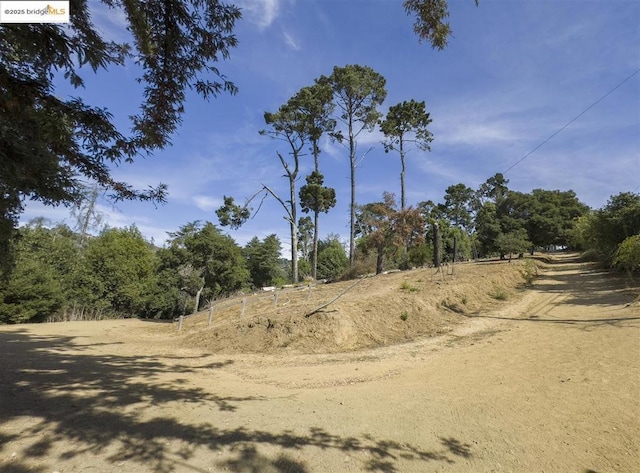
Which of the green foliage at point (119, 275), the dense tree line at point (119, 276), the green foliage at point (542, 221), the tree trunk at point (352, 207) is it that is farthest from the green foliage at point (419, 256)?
the green foliage at point (119, 275)

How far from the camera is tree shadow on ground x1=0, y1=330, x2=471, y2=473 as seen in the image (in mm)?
3172

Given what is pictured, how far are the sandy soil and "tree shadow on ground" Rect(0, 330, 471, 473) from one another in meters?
0.02

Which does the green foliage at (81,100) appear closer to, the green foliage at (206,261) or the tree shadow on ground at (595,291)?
the tree shadow on ground at (595,291)

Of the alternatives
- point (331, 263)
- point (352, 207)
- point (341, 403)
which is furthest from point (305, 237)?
point (341, 403)

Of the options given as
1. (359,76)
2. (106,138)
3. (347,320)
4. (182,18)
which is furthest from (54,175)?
(359,76)

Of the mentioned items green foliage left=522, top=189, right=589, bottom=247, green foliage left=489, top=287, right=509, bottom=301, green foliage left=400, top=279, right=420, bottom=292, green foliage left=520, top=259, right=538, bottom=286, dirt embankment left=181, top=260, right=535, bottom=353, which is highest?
green foliage left=522, top=189, right=589, bottom=247

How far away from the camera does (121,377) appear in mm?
6148

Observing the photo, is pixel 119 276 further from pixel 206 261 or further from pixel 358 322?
pixel 358 322

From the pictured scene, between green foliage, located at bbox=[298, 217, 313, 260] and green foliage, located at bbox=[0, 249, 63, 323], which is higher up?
green foliage, located at bbox=[298, 217, 313, 260]

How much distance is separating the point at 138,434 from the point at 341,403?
2.76 m

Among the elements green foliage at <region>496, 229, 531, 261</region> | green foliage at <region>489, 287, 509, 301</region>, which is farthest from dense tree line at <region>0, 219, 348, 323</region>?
green foliage at <region>496, 229, 531, 261</region>

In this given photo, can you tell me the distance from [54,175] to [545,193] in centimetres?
5412

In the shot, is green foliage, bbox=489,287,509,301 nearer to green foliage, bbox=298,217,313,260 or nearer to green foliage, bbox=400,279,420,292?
green foliage, bbox=400,279,420,292

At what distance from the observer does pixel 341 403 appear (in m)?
5.11
